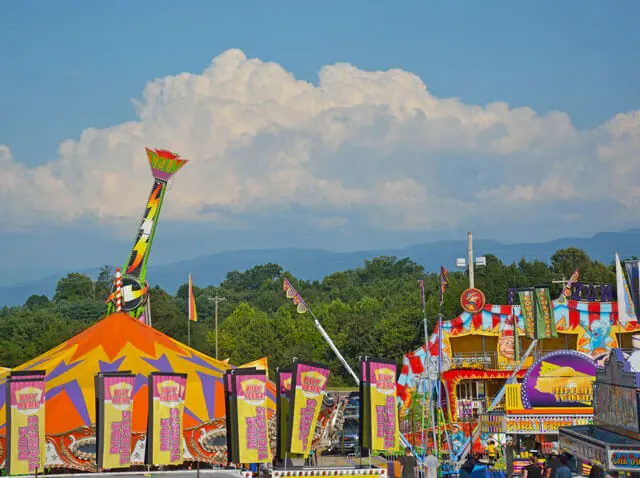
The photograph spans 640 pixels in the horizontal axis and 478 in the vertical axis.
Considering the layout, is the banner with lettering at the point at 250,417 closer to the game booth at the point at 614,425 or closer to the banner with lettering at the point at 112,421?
the banner with lettering at the point at 112,421

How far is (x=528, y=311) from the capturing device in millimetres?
46000

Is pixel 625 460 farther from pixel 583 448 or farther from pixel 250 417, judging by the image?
pixel 250 417

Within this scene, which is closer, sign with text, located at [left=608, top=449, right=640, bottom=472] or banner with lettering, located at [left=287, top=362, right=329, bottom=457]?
sign with text, located at [left=608, top=449, right=640, bottom=472]

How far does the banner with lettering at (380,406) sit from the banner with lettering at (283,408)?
2182 mm

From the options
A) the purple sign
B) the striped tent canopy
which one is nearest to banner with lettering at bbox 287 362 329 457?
the purple sign

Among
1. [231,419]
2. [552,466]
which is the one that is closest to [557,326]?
[231,419]

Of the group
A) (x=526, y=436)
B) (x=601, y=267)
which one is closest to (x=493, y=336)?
(x=526, y=436)

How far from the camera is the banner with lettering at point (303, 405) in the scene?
1022 inches

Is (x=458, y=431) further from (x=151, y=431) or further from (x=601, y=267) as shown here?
(x=601, y=267)

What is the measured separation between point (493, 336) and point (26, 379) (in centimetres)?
2896

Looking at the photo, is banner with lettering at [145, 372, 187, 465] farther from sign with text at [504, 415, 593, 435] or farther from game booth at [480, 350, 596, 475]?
sign with text at [504, 415, 593, 435]

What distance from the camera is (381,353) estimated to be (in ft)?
232

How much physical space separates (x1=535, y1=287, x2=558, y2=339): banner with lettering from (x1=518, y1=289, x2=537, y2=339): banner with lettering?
257mm

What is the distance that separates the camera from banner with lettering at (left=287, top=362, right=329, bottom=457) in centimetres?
2597
